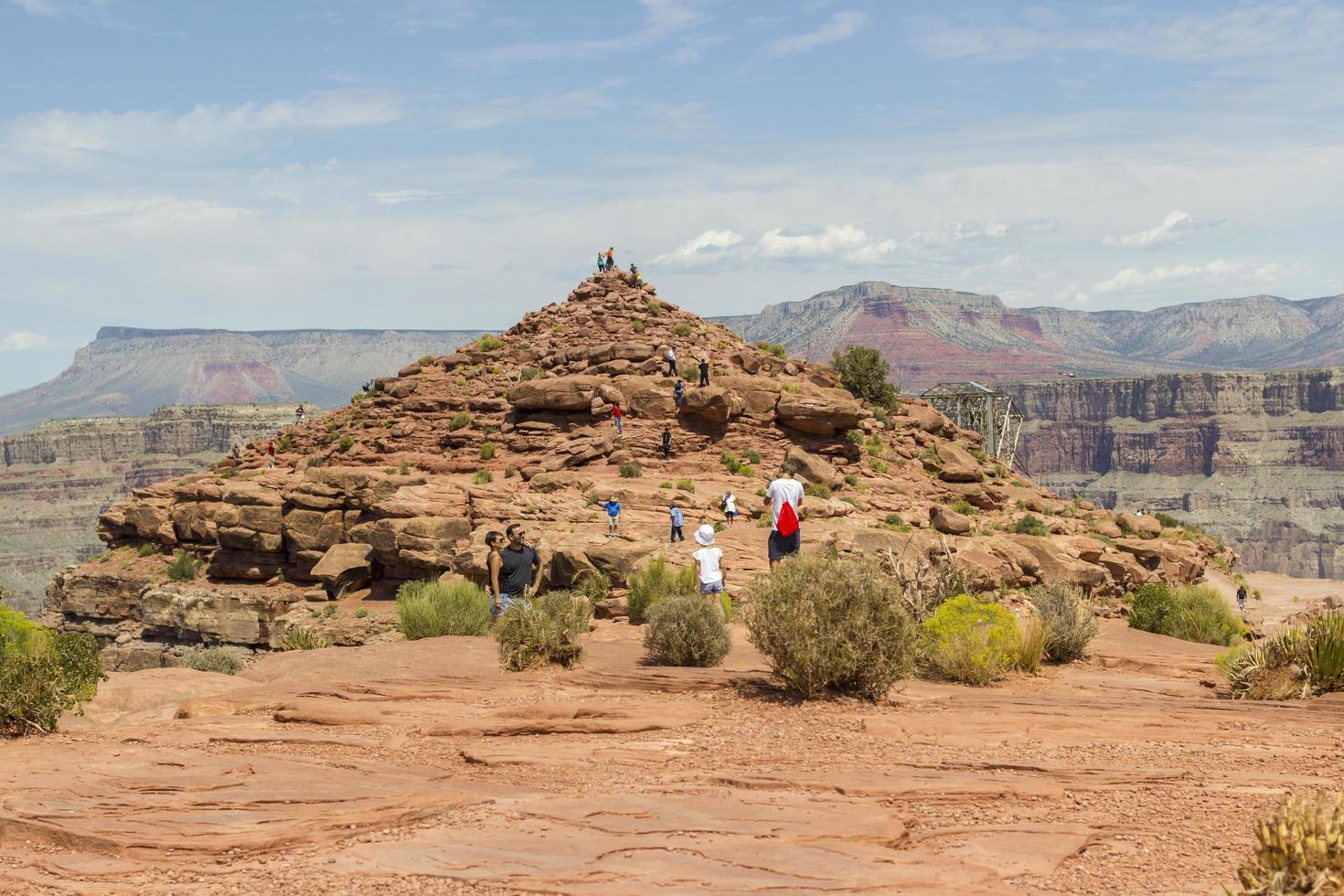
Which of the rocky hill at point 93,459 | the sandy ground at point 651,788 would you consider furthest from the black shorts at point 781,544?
the rocky hill at point 93,459

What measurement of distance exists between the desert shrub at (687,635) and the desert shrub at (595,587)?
9.24 metres

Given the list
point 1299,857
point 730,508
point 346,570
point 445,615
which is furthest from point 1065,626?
point 346,570

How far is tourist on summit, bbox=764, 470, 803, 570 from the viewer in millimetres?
16016

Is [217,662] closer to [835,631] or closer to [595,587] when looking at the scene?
[595,587]

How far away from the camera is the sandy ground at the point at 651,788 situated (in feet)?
20.8

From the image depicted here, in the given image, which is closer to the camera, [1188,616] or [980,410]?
[1188,616]

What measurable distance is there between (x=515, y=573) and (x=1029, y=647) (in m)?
6.53

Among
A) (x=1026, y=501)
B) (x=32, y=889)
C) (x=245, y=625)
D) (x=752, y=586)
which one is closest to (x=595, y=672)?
(x=752, y=586)

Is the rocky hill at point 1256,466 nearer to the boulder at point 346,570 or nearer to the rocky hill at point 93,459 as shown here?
the rocky hill at point 93,459

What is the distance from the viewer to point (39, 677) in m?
10.1

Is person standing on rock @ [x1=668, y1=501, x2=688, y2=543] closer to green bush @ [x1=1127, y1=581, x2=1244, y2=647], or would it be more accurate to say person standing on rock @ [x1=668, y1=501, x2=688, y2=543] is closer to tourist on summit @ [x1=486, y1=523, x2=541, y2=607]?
green bush @ [x1=1127, y1=581, x2=1244, y2=647]

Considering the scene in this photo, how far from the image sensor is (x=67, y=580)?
41062 millimetres

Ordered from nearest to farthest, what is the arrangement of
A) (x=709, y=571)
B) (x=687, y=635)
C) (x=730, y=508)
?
(x=687, y=635) → (x=709, y=571) → (x=730, y=508)

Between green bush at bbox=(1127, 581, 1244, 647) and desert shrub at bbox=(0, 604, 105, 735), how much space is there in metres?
17.5
